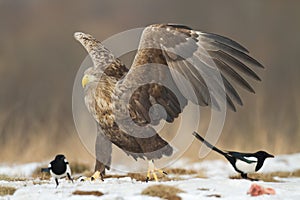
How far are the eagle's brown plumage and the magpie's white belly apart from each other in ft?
2.46

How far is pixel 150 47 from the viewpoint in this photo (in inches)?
317

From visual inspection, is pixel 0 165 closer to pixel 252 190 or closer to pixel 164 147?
pixel 164 147

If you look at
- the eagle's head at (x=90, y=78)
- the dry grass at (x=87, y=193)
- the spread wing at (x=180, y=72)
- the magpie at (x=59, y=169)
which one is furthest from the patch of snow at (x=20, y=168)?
the dry grass at (x=87, y=193)

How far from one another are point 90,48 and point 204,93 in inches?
68.2

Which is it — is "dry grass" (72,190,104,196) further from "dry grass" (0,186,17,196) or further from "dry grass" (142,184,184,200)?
"dry grass" (0,186,17,196)

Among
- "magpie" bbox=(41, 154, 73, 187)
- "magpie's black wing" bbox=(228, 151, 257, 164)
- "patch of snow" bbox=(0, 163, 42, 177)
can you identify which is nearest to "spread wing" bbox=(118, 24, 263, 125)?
"magpie's black wing" bbox=(228, 151, 257, 164)

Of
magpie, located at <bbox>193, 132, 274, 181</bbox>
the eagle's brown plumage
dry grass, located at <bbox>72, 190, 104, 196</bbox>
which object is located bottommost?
dry grass, located at <bbox>72, 190, 104, 196</bbox>

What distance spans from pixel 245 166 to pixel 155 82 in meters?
1.64

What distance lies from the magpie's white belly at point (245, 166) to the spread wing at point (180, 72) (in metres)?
0.74

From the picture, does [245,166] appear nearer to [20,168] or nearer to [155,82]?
[155,82]

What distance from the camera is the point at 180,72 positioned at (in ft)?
27.1

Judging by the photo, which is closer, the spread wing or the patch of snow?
the spread wing

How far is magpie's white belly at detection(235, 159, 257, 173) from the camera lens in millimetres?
8188

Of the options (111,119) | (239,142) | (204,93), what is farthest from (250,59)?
(239,142)
